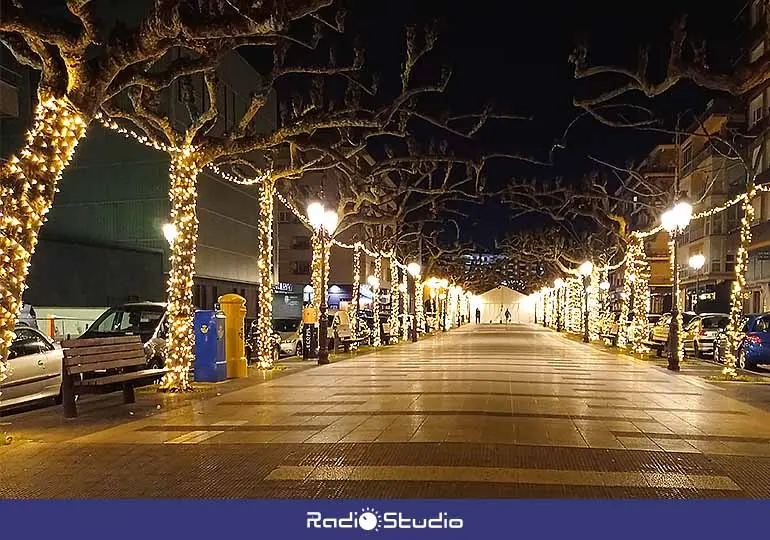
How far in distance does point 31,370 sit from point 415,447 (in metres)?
7.03

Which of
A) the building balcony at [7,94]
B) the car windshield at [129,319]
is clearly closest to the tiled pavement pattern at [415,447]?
the car windshield at [129,319]

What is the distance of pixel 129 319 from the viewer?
19281 millimetres

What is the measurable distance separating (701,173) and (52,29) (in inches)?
1987

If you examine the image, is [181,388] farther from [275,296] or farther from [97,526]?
[275,296]

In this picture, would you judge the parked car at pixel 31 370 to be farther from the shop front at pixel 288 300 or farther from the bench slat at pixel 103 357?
the shop front at pixel 288 300

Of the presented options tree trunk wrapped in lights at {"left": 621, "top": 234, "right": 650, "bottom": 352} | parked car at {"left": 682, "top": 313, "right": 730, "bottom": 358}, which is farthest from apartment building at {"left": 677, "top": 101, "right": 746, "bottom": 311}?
parked car at {"left": 682, "top": 313, "right": 730, "bottom": 358}

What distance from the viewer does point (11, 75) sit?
95.7 feet

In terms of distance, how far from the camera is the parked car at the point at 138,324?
1783 cm

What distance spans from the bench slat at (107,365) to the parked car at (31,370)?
1.39 metres

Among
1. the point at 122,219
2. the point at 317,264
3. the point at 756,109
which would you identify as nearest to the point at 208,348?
the point at 317,264

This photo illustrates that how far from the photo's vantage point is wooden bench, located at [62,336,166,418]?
11273mm

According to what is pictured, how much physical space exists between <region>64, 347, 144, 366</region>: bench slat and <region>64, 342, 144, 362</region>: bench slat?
16mm

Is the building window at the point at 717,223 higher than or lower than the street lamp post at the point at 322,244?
higher

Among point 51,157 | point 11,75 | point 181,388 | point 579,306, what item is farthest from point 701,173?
point 51,157
